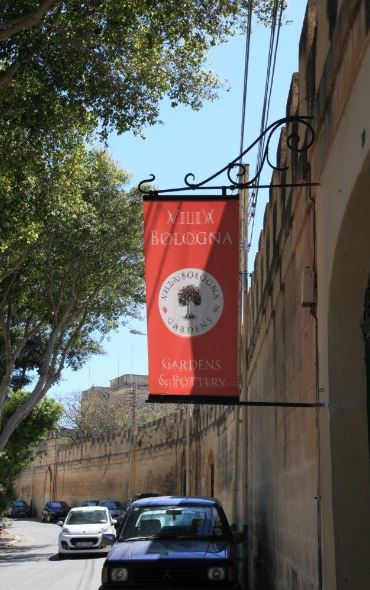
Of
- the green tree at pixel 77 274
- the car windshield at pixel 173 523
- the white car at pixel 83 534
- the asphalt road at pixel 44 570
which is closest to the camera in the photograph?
the car windshield at pixel 173 523

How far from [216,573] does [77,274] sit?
48.3ft

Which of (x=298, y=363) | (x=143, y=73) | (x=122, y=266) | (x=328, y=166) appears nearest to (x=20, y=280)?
(x=122, y=266)

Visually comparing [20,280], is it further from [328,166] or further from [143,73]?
[328,166]

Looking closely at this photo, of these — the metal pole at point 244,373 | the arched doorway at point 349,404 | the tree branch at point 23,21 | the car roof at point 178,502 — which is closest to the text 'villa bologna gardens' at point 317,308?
the arched doorway at point 349,404

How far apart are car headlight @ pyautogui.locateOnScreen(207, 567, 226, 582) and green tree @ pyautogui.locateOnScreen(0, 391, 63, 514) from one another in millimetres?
23875

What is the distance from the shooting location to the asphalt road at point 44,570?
597 inches

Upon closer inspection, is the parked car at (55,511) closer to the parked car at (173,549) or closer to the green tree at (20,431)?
the green tree at (20,431)

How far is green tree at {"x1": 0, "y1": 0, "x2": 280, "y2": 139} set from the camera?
10.0 metres

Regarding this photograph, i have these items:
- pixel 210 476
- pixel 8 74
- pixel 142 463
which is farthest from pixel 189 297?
pixel 142 463

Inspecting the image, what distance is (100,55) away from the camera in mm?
10773

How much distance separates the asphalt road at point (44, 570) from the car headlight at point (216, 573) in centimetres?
689

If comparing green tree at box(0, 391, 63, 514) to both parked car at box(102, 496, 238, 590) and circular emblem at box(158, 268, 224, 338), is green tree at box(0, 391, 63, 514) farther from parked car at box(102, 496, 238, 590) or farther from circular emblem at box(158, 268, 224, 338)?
circular emblem at box(158, 268, 224, 338)

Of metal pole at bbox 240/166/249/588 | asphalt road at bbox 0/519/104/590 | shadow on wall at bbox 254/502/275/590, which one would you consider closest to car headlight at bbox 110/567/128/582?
shadow on wall at bbox 254/502/275/590

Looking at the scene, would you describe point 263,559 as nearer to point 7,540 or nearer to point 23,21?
point 23,21
